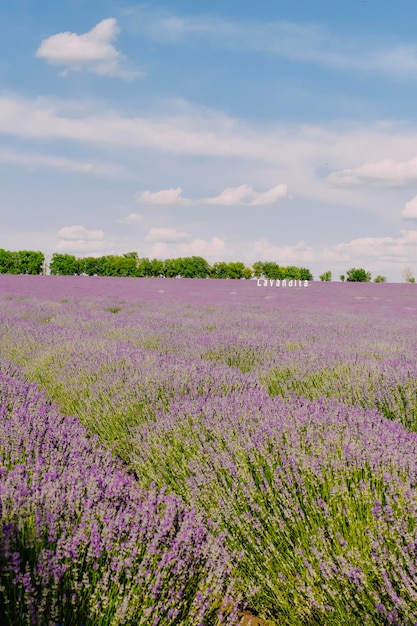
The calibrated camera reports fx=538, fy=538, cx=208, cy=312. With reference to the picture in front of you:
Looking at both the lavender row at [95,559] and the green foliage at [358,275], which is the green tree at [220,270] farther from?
the lavender row at [95,559]

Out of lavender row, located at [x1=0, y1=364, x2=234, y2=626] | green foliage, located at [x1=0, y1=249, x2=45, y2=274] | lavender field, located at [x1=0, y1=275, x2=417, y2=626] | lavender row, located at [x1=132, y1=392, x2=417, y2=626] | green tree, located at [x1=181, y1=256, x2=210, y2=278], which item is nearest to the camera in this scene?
lavender row, located at [x1=0, y1=364, x2=234, y2=626]

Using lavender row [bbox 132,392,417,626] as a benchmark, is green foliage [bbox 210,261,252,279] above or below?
above

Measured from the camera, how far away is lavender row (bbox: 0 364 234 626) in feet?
4.44

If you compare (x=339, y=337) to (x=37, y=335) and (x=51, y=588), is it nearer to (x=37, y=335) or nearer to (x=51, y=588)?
(x=37, y=335)

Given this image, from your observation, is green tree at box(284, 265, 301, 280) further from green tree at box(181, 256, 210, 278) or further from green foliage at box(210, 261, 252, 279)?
green tree at box(181, 256, 210, 278)

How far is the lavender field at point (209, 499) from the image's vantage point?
4.84ft

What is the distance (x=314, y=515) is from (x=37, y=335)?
509 centimetres

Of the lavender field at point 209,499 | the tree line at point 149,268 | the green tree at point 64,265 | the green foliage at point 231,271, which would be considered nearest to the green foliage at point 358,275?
the tree line at point 149,268

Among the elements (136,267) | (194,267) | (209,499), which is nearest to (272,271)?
(194,267)

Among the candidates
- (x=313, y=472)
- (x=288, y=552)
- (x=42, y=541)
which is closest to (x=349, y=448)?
(x=313, y=472)

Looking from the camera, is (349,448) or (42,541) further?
(349,448)

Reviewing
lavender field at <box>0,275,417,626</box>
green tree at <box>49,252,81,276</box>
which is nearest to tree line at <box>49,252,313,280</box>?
green tree at <box>49,252,81,276</box>

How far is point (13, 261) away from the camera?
42000 millimetres

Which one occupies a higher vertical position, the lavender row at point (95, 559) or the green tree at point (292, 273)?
the green tree at point (292, 273)
